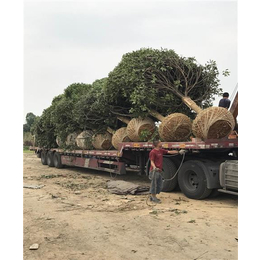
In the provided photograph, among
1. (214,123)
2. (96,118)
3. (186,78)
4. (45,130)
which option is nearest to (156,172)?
(214,123)

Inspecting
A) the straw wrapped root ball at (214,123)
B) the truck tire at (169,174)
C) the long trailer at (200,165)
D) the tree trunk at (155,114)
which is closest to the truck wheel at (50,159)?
the long trailer at (200,165)

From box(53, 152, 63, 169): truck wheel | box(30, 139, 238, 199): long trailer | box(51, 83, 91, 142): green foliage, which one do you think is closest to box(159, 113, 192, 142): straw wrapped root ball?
box(30, 139, 238, 199): long trailer

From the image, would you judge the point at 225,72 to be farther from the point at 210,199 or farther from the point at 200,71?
the point at 210,199

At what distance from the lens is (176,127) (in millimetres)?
8859

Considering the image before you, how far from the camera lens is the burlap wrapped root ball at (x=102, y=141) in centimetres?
1302

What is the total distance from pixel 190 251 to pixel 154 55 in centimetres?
719

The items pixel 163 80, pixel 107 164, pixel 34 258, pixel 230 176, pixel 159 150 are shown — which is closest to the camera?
pixel 34 258

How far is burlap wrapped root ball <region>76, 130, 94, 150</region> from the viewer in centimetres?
1369

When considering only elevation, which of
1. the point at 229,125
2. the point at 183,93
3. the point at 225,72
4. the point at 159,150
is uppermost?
the point at 225,72

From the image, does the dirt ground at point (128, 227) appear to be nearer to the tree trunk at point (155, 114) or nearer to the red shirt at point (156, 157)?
the red shirt at point (156, 157)

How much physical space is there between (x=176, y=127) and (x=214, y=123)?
4.30 ft

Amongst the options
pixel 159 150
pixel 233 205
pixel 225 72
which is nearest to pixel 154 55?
pixel 225 72

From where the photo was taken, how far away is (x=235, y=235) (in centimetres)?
531

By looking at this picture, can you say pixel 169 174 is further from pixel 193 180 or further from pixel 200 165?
pixel 200 165
